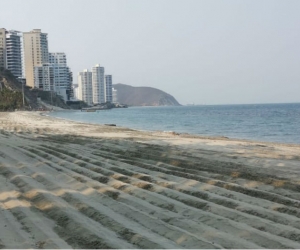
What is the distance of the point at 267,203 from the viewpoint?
5.96m

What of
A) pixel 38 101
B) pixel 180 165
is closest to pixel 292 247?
pixel 180 165

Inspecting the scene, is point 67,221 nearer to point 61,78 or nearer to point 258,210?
point 258,210

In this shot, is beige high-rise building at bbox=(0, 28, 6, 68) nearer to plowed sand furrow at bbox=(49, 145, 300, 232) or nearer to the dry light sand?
the dry light sand

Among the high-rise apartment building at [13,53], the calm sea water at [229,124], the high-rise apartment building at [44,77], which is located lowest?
the calm sea water at [229,124]

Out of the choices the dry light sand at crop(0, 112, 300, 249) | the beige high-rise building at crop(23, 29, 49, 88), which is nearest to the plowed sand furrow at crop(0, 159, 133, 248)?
the dry light sand at crop(0, 112, 300, 249)

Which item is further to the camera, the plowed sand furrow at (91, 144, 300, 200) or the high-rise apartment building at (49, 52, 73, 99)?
the high-rise apartment building at (49, 52, 73, 99)

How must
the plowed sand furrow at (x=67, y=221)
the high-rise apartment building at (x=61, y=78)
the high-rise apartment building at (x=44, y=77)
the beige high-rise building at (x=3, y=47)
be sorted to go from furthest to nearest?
the high-rise apartment building at (x=61, y=78) → the high-rise apartment building at (x=44, y=77) → the beige high-rise building at (x=3, y=47) → the plowed sand furrow at (x=67, y=221)

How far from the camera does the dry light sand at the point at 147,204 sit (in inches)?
175

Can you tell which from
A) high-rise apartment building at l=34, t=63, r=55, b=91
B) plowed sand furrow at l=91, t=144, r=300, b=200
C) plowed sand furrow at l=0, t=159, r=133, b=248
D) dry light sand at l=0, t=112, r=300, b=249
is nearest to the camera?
plowed sand furrow at l=0, t=159, r=133, b=248

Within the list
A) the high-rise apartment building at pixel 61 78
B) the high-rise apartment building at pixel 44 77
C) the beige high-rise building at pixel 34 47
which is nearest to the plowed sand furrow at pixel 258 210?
the high-rise apartment building at pixel 44 77

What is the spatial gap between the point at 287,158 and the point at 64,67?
186401 millimetres

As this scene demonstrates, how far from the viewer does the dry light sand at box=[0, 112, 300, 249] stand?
446 cm

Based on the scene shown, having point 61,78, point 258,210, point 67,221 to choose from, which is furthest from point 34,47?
point 258,210

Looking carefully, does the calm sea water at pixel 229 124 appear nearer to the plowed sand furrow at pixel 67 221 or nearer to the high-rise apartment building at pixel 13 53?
the plowed sand furrow at pixel 67 221
